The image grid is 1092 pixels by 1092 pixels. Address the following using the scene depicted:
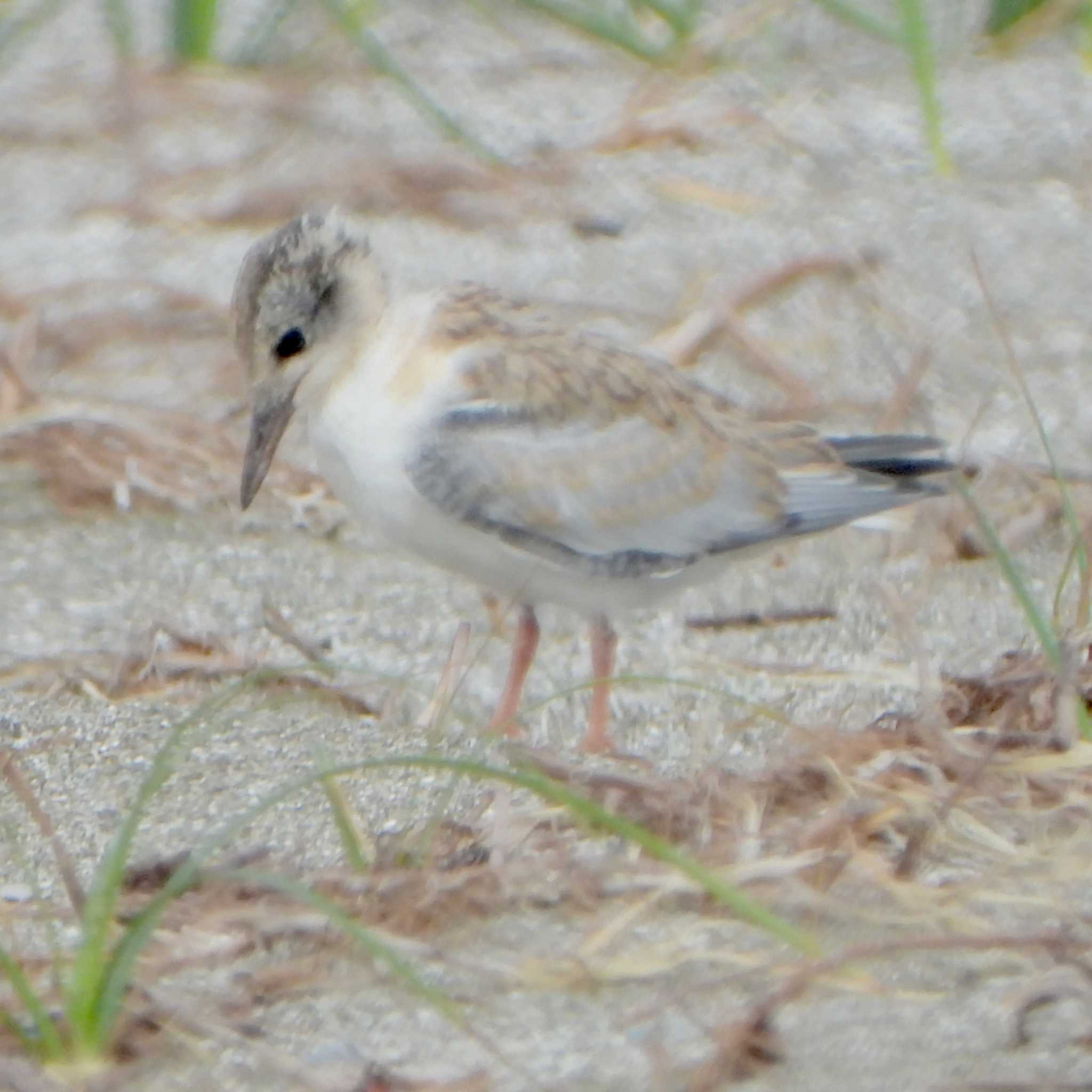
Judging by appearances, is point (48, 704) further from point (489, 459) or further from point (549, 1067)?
point (549, 1067)

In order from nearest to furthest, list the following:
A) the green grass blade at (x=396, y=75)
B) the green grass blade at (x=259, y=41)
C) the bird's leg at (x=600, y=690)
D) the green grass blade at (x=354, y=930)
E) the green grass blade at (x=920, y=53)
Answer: the green grass blade at (x=354, y=930) < the bird's leg at (x=600, y=690) < the green grass blade at (x=920, y=53) < the green grass blade at (x=396, y=75) < the green grass blade at (x=259, y=41)

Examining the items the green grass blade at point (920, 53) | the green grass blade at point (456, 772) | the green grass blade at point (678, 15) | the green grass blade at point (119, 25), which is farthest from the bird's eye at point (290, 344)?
the green grass blade at point (678, 15)

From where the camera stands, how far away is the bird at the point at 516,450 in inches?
147

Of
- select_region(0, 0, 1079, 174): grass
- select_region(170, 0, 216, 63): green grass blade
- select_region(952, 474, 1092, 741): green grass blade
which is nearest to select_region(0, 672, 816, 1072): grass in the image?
select_region(952, 474, 1092, 741): green grass blade

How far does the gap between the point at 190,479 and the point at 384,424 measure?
1034mm

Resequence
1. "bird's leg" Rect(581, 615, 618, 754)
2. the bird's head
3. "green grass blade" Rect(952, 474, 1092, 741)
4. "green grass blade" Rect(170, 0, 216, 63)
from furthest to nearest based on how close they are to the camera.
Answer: "green grass blade" Rect(170, 0, 216, 63) < the bird's head < "bird's leg" Rect(581, 615, 618, 754) < "green grass blade" Rect(952, 474, 1092, 741)

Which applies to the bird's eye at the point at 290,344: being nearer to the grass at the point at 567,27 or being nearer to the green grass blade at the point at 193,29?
the grass at the point at 567,27

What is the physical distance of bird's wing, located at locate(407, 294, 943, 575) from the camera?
3.76 metres

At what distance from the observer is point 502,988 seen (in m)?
2.47

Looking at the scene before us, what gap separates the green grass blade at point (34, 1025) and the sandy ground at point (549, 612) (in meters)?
0.11

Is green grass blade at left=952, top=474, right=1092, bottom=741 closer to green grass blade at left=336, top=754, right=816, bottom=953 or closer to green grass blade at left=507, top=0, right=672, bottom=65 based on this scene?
green grass blade at left=336, top=754, right=816, bottom=953

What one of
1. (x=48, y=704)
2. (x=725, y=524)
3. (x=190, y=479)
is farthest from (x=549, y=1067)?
(x=190, y=479)

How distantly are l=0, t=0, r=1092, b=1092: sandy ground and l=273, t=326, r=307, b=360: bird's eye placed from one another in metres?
0.54

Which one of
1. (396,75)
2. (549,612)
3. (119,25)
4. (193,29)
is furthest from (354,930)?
(193,29)
